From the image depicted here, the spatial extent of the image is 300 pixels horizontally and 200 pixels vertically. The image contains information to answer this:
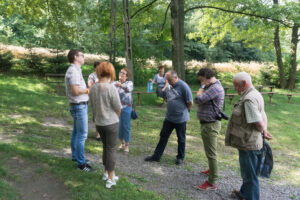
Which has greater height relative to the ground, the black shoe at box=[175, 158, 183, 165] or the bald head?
the bald head

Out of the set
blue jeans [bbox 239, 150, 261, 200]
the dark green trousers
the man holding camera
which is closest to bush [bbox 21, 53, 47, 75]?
the man holding camera

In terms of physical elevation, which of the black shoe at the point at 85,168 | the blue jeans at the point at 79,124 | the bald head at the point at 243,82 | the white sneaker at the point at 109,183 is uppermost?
the bald head at the point at 243,82

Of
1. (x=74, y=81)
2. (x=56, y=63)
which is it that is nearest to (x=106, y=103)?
(x=74, y=81)

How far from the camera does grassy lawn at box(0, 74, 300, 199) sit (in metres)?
3.61

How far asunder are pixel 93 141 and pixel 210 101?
10.8 feet

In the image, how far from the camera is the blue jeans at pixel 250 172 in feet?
11.1

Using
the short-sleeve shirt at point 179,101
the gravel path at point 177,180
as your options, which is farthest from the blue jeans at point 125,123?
the short-sleeve shirt at point 179,101

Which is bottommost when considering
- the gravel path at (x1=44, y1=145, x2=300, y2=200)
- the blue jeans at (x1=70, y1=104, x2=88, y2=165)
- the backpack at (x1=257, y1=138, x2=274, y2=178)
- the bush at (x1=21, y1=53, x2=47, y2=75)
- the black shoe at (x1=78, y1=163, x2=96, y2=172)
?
the gravel path at (x1=44, y1=145, x2=300, y2=200)

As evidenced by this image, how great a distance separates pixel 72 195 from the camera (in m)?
3.31

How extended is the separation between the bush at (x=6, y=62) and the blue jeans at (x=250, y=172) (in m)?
15.9

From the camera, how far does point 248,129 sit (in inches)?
129

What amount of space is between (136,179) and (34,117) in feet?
15.7

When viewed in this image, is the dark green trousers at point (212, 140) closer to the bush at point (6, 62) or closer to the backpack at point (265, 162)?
the backpack at point (265, 162)

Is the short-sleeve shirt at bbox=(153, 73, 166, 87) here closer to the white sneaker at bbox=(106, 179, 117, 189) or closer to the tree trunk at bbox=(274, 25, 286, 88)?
the white sneaker at bbox=(106, 179, 117, 189)
